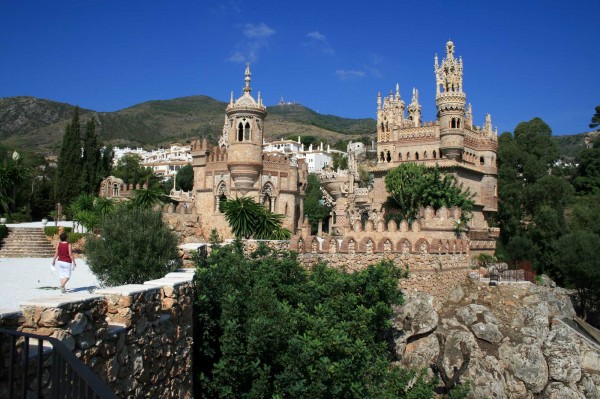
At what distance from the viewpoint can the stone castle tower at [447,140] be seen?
→ 35.8 metres

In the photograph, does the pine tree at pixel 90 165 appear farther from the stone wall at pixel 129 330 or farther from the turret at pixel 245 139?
the stone wall at pixel 129 330

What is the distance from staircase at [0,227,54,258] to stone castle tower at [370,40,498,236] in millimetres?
23219

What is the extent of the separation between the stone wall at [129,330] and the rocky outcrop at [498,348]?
12170mm

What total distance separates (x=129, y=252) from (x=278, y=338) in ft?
14.3

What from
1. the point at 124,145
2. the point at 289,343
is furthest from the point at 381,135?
the point at 124,145

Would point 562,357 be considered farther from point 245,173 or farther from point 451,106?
point 451,106

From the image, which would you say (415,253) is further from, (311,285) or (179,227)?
(179,227)

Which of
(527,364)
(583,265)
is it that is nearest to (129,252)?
(527,364)

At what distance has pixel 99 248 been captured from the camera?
39.3 feet

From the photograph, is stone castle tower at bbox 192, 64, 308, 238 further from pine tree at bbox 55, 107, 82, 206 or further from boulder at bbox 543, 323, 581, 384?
pine tree at bbox 55, 107, 82, 206

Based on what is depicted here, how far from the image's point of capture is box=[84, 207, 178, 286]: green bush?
11.7 m

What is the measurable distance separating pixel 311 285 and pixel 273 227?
24.0 feet

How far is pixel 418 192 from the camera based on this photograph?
3123cm

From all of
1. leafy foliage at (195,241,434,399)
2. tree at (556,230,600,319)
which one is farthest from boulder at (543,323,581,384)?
tree at (556,230,600,319)
